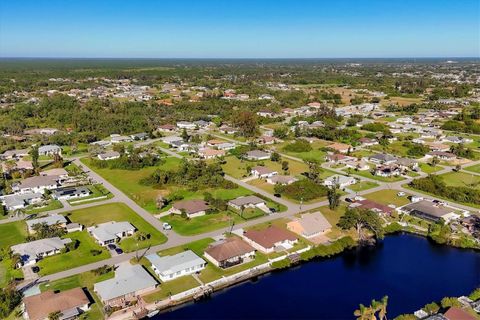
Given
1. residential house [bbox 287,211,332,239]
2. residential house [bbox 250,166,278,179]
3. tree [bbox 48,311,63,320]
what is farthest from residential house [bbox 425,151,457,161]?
tree [bbox 48,311,63,320]

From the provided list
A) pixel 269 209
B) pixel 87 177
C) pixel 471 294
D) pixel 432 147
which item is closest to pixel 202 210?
pixel 269 209

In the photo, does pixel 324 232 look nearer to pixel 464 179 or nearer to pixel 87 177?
pixel 464 179

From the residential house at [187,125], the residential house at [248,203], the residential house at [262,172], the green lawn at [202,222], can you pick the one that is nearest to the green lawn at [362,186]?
the residential house at [262,172]

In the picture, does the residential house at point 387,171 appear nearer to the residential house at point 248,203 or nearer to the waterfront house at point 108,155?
the residential house at point 248,203

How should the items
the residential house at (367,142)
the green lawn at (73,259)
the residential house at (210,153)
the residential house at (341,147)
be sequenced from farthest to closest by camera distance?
the residential house at (367,142), the residential house at (341,147), the residential house at (210,153), the green lawn at (73,259)

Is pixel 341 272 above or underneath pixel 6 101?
underneath

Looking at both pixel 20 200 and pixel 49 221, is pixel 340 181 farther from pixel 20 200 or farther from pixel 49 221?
pixel 20 200

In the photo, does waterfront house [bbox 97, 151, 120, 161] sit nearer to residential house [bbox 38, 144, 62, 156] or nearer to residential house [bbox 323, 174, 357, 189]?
residential house [bbox 38, 144, 62, 156]
